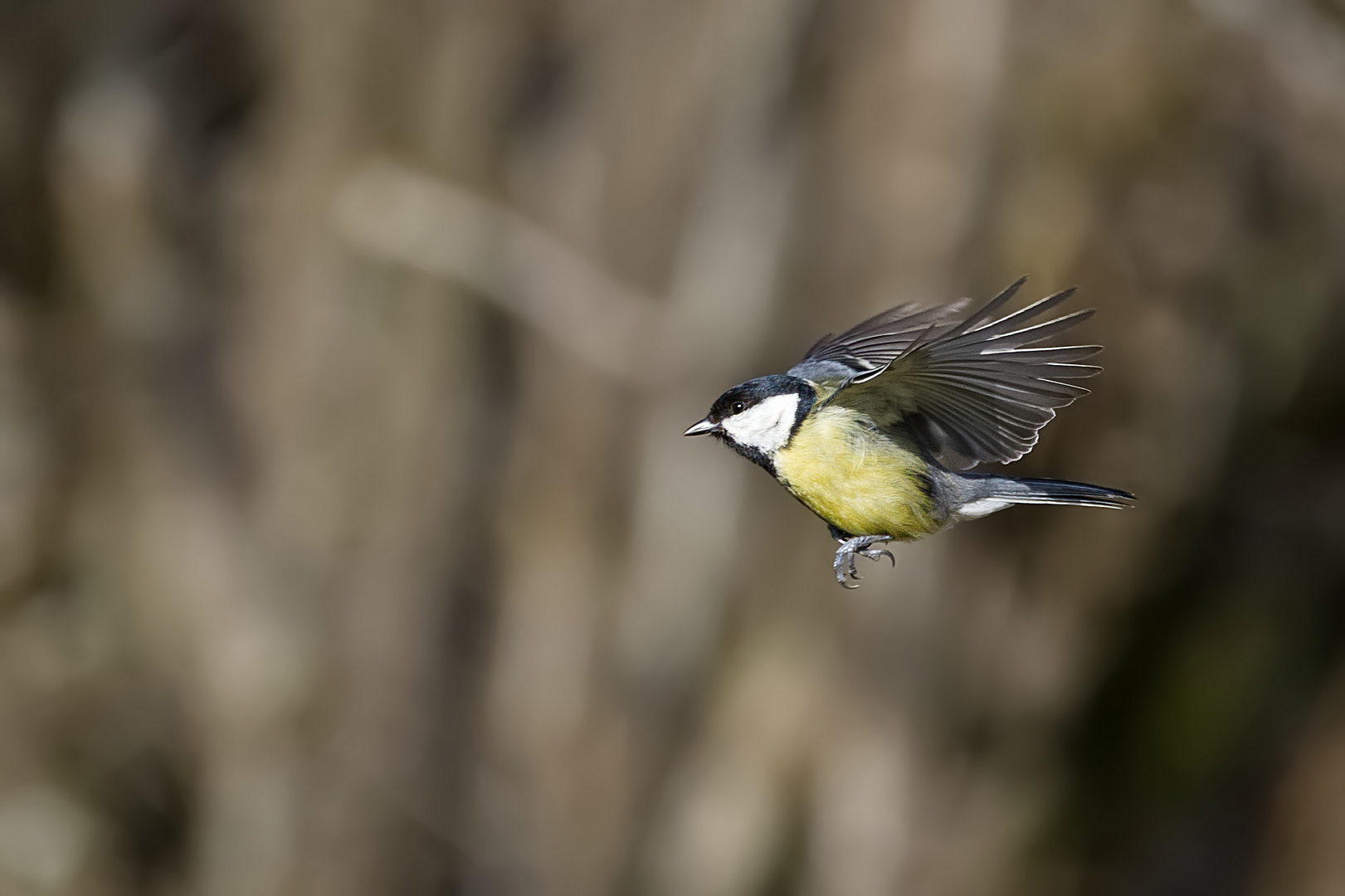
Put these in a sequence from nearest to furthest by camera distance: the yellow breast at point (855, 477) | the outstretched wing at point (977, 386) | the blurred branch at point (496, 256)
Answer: the outstretched wing at point (977, 386), the yellow breast at point (855, 477), the blurred branch at point (496, 256)

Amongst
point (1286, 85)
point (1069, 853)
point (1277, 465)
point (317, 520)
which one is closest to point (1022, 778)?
point (1069, 853)

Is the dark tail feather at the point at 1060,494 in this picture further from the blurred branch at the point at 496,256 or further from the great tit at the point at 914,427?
the blurred branch at the point at 496,256

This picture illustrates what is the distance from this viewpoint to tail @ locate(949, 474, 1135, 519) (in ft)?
1.39

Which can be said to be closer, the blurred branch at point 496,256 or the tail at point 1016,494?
the tail at point 1016,494

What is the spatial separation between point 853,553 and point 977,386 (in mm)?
90

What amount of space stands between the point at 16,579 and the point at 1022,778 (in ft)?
7.30

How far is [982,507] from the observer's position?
1.70 feet

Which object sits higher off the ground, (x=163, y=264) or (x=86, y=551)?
(x=163, y=264)

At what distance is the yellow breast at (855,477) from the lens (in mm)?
492

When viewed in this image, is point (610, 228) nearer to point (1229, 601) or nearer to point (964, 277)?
point (964, 277)

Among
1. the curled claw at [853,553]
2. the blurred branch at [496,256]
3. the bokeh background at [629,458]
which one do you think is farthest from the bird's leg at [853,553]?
the blurred branch at [496,256]

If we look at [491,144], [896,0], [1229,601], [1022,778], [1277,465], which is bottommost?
[1022,778]

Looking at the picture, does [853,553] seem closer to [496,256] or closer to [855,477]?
[855,477]

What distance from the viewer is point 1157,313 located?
1927mm
